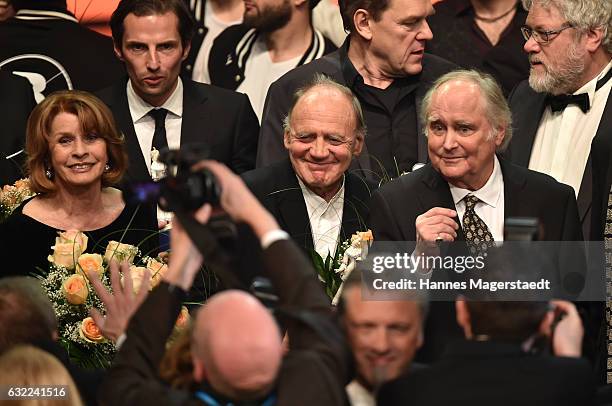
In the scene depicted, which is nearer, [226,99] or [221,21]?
[226,99]

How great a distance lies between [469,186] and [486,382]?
1.34 m

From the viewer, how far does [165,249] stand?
468cm

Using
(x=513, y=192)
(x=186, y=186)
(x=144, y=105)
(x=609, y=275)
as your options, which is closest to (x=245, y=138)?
(x=144, y=105)

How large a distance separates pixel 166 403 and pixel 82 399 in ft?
1.56

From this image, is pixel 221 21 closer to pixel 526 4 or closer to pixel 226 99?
pixel 226 99

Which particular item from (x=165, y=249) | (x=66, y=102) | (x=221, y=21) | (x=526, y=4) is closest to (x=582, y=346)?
(x=165, y=249)

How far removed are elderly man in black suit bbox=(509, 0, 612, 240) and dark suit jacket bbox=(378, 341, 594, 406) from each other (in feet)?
6.70

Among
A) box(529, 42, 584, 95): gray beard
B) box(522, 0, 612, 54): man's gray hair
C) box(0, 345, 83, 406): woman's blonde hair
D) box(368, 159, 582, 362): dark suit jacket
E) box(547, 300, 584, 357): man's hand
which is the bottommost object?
box(0, 345, 83, 406): woman's blonde hair

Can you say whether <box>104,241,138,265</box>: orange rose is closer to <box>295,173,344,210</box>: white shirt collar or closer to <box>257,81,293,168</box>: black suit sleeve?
<box>295,173,344,210</box>: white shirt collar

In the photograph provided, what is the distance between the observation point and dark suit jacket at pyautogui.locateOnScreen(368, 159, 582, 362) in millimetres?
4586

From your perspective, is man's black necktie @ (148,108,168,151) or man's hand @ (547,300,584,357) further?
man's black necktie @ (148,108,168,151)

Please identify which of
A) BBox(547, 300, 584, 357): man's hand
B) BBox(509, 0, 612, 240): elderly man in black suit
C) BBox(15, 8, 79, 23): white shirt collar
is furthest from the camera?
BBox(15, 8, 79, 23): white shirt collar

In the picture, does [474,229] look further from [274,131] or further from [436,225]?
[274,131]

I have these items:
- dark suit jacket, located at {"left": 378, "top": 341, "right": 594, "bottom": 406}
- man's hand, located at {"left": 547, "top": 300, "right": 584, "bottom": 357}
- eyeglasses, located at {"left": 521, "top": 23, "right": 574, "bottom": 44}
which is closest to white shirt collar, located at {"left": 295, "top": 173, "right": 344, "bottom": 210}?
eyeglasses, located at {"left": 521, "top": 23, "right": 574, "bottom": 44}
